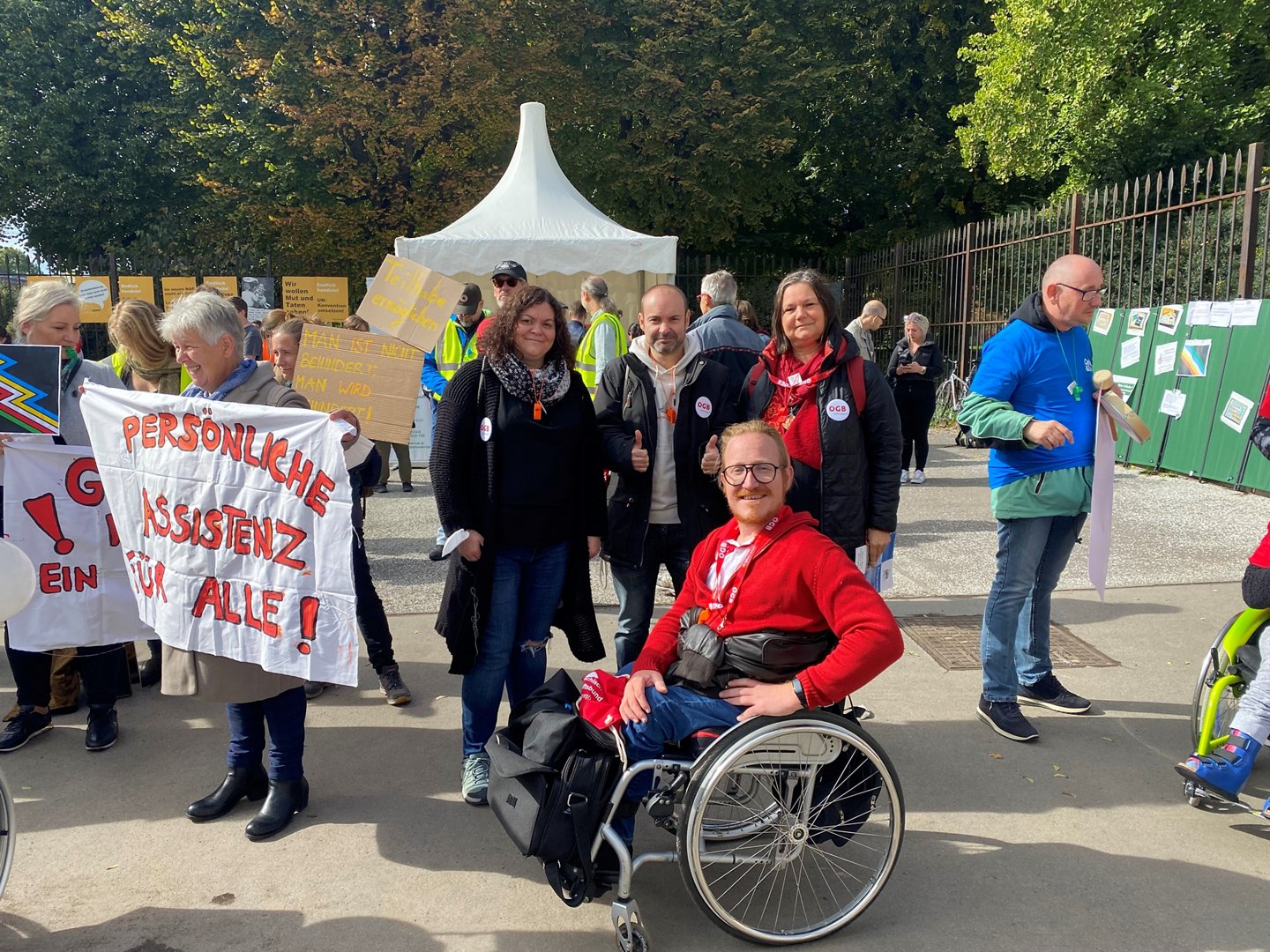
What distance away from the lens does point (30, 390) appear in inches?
149

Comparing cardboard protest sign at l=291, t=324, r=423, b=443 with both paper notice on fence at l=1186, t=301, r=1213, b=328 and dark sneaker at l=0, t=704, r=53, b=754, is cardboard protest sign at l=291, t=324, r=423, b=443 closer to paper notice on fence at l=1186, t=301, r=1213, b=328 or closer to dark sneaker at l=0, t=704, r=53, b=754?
dark sneaker at l=0, t=704, r=53, b=754

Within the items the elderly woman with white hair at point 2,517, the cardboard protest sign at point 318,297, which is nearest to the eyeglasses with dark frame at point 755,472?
the elderly woman with white hair at point 2,517

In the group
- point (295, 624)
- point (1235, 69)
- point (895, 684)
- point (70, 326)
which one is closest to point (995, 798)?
point (895, 684)

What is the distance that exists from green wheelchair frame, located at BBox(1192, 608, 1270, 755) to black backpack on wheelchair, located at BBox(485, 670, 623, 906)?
226 centimetres

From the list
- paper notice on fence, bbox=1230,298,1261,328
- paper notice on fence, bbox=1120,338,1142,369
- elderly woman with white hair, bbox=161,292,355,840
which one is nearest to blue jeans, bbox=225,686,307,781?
elderly woman with white hair, bbox=161,292,355,840

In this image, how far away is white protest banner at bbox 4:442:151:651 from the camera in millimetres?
3867

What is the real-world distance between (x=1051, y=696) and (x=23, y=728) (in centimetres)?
453

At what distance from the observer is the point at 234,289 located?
1427 centimetres

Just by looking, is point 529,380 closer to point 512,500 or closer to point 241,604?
point 512,500

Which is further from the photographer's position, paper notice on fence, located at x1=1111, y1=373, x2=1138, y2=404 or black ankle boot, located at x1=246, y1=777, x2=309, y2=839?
paper notice on fence, located at x1=1111, y1=373, x2=1138, y2=404

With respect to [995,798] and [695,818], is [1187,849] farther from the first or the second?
[695,818]

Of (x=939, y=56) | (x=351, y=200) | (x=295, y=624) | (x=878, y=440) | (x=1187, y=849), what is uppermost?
(x=939, y=56)

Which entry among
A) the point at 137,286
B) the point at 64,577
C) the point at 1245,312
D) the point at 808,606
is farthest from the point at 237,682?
the point at 137,286

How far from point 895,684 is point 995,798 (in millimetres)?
1111
